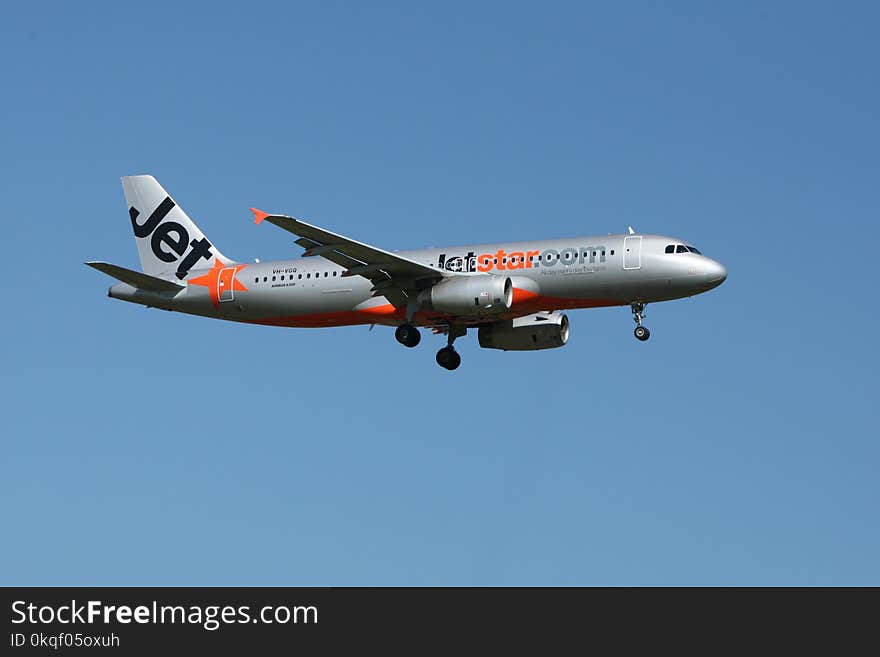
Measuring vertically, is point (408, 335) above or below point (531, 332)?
below

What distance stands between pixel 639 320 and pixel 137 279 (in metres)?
20.6

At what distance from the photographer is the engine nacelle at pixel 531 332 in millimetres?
67188

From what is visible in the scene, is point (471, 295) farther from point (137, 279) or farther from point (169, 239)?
point (169, 239)

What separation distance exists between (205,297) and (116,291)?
150 inches

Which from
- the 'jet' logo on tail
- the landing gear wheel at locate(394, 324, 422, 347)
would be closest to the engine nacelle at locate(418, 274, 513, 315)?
the landing gear wheel at locate(394, 324, 422, 347)

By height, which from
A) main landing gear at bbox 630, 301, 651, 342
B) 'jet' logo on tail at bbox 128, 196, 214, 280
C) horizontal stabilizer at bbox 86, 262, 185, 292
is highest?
'jet' logo on tail at bbox 128, 196, 214, 280

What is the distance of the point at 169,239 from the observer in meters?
72.0

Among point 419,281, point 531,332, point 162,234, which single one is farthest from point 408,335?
point 162,234

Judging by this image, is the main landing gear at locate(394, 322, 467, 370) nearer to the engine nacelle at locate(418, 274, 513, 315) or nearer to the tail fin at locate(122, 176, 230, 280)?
the engine nacelle at locate(418, 274, 513, 315)

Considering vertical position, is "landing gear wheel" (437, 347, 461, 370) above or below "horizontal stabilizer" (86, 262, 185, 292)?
below

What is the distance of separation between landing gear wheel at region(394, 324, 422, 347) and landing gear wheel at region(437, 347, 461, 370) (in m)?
2.25

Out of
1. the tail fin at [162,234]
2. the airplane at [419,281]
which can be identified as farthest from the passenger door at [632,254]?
the tail fin at [162,234]

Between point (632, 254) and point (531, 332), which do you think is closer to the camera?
point (632, 254)

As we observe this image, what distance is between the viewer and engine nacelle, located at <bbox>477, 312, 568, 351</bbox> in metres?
67.2
